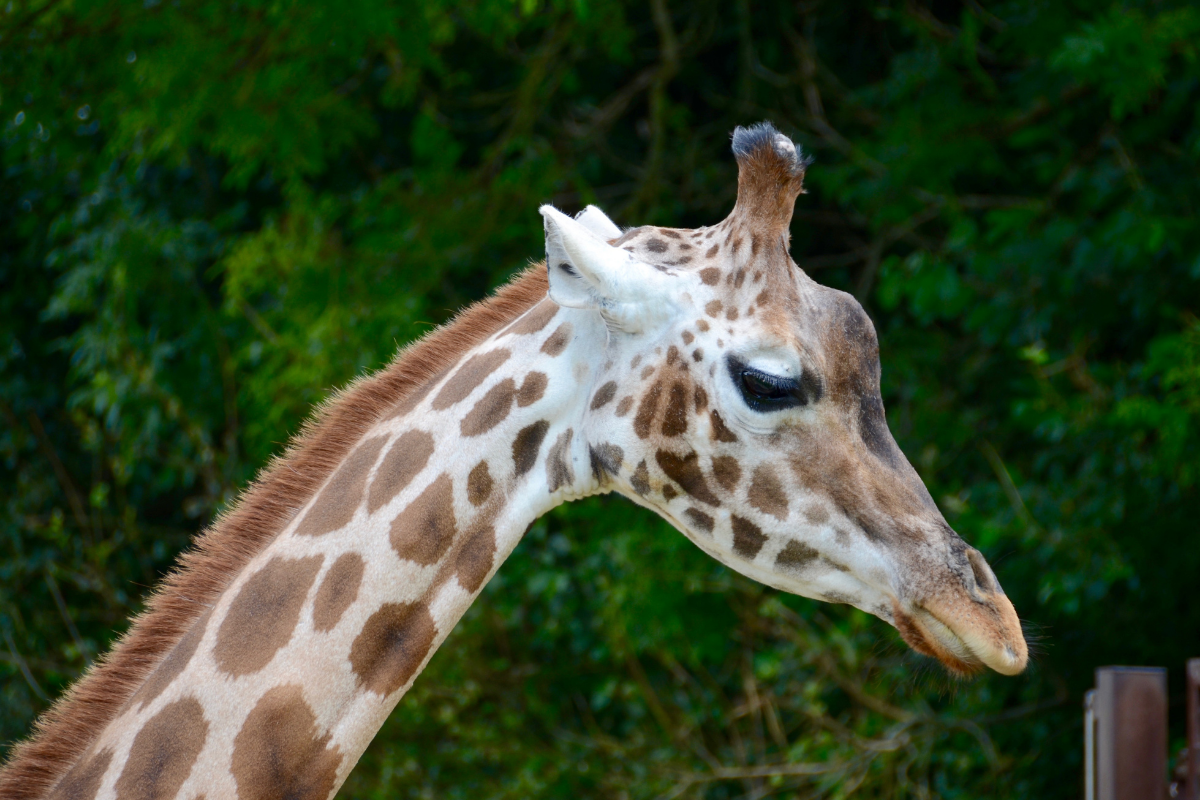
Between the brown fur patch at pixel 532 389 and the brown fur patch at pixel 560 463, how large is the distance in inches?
3.4

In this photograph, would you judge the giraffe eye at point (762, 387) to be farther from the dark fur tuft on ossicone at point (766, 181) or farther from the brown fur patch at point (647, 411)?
the dark fur tuft on ossicone at point (766, 181)

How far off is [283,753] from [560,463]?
71cm

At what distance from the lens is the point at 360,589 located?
2.02m

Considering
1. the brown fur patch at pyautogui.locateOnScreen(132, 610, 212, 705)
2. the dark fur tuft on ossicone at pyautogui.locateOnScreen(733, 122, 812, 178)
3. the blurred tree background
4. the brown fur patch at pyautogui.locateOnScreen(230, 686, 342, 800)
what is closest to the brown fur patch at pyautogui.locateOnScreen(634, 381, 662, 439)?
the dark fur tuft on ossicone at pyautogui.locateOnScreen(733, 122, 812, 178)

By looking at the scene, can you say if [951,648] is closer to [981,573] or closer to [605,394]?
[981,573]

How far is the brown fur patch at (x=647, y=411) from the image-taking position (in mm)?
2053

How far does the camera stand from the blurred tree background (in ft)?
16.2

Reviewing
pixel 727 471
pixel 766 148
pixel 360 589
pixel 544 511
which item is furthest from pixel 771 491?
pixel 360 589

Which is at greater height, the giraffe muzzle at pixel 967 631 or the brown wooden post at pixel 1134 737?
the giraffe muzzle at pixel 967 631

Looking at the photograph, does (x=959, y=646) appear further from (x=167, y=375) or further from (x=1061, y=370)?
(x=167, y=375)

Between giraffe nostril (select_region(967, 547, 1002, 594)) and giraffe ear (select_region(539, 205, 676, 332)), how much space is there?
27.8 inches

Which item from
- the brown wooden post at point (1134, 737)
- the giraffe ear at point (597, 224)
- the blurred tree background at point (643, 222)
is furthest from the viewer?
the blurred tree background at point (643, 222)

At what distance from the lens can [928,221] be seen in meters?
6.61

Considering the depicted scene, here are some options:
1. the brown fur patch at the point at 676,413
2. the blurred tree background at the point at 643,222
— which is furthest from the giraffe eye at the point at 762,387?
the blurred tree background at the point at 643,222
